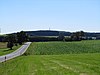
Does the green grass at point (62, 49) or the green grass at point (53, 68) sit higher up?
the green grass at point (53, 68)

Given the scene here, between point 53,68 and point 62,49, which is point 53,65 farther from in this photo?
point 62,49

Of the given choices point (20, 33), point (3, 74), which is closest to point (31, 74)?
point (3, 74)

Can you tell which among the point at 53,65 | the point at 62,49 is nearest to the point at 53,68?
the point at 53,65

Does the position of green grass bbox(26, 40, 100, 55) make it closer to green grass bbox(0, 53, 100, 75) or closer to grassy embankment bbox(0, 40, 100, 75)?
grassy embankment bbox(0, 40, 100, 75)

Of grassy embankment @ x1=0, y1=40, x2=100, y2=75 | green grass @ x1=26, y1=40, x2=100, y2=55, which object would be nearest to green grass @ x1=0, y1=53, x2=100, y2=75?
grassy embankment @ x1=0, y1=40, x2=100, y2=75

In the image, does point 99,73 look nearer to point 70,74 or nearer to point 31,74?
point 70,74

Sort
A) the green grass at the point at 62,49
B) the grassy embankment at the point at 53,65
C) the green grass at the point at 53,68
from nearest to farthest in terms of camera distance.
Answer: the green grass at the point at 53,68 → the grassy embankment at the point at 53,65 → the green grass at the point at 62,49

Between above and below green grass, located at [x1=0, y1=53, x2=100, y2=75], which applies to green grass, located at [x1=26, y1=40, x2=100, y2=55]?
below

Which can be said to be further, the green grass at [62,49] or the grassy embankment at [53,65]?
the green grass at [62,49]

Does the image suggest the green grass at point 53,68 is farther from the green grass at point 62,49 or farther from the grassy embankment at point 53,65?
the green grass at point 62,49

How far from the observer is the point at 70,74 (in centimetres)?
2694

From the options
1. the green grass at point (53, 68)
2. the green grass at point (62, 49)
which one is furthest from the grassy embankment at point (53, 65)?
the green grass at point (62, 49)

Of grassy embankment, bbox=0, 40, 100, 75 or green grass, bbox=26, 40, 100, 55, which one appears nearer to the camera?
grassy embankment, bbox=0, 40, 100, 75

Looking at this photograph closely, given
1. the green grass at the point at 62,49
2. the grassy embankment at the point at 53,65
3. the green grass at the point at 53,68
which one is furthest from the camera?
Answer: the green grass at the point at 62,49
